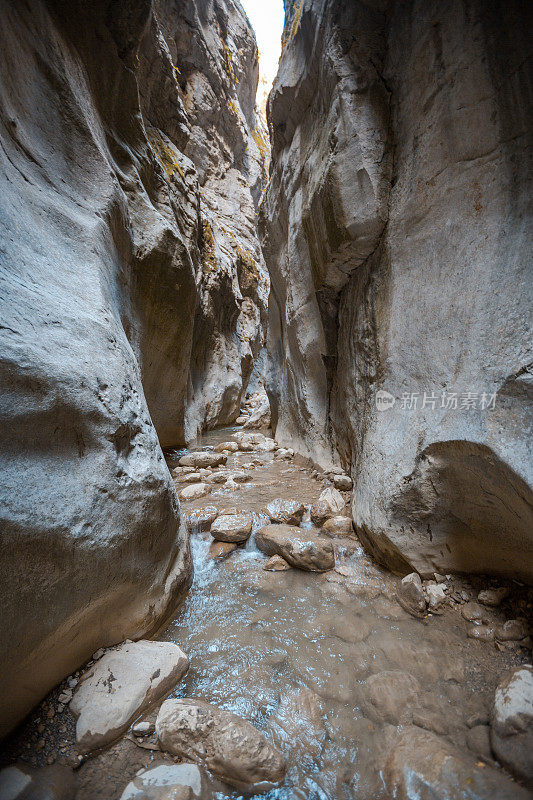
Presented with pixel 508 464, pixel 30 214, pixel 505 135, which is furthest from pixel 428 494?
pixel 30 214

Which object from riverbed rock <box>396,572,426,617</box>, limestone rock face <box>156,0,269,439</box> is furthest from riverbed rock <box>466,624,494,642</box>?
limestone rock face <box>156,0,269,439</box>

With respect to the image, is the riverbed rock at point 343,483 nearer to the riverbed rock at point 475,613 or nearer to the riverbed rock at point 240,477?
the riverbed rock at point 240,477

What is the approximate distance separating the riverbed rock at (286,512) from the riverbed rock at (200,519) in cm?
62

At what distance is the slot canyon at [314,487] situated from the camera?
1316 millimetres

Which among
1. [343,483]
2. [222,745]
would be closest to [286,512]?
[343,483]

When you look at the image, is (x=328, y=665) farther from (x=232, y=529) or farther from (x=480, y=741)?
(x=232, y=529)

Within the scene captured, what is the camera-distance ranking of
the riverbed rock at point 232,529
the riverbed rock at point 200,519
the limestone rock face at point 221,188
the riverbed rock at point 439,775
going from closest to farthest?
the riverbed rock at point 439,775, the riverbed rock at point 232,529, the riverbed rock at point 200,519, the limestone rock face at point 221,188

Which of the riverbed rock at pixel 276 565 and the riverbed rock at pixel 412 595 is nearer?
the riverbed rock at pixel 412 595

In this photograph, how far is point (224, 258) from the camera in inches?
404

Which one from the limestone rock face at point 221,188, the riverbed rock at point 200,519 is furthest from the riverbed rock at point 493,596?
the limestone rock face at point 221,188

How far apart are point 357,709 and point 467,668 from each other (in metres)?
0.64

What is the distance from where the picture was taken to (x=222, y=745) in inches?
51.0

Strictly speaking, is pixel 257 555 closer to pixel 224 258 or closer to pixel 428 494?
pixel 428 494

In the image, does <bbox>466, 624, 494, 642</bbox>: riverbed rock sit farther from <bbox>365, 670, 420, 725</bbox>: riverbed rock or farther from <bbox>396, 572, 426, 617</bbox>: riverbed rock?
<bbox>365, 670, 420, 725</bbox>: riverbed rock
